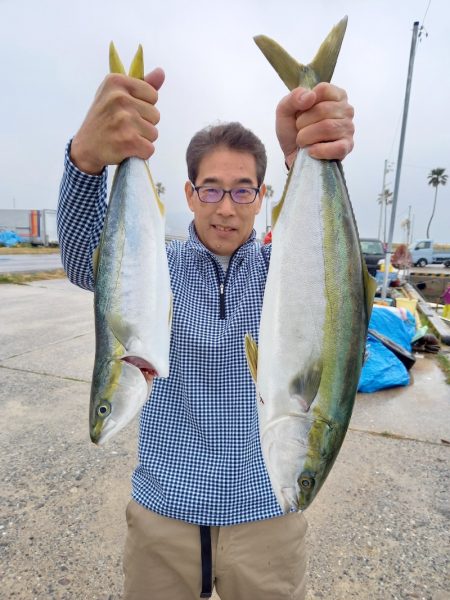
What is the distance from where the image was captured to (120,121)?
3.90 ft

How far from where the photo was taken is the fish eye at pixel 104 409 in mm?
1232

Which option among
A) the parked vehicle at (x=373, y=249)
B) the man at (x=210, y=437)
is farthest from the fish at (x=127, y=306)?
the parked vehicle at (x=373, y=249)

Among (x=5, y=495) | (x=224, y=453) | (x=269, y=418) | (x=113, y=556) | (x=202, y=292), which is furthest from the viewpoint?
(x=5, y=495)

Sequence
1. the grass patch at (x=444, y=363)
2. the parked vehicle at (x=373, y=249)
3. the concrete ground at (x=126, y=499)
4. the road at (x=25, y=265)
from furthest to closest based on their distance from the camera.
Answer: the parked vehicle at (x=373, y=249), the road at (x=25, y=265), the grass patch at (x=444, y=363), the concrete ground at (x=126, y=499)

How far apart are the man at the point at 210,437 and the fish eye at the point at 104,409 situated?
1.46 ft

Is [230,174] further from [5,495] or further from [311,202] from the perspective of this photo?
[5,495]

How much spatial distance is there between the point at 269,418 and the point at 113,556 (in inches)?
69.7

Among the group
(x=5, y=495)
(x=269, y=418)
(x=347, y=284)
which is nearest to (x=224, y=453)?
(x=269, y=418)

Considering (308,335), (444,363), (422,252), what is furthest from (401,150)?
(422,252)

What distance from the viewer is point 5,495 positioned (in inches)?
110

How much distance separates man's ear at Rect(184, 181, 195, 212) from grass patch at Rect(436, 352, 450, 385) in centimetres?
465

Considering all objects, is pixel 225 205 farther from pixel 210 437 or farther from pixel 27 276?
pixel 27 276

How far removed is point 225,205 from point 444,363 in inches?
214

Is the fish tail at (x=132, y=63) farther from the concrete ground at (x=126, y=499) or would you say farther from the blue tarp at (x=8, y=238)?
the blue tarp at (x=8, y=238)
